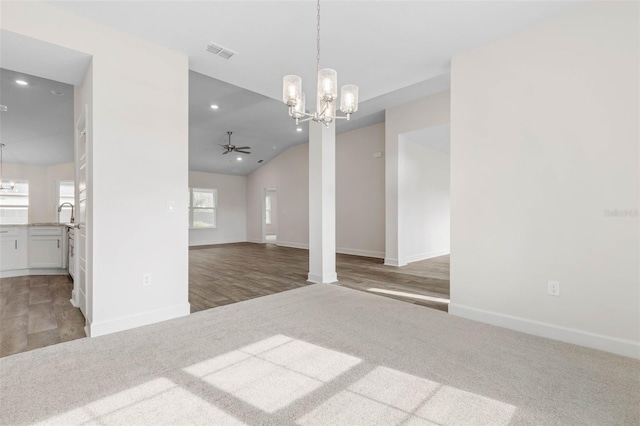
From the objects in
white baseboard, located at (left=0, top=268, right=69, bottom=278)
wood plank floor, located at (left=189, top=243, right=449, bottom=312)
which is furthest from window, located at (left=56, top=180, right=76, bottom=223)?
wood plank floor, located at (left=189, top=243, right=449, bottom=312)

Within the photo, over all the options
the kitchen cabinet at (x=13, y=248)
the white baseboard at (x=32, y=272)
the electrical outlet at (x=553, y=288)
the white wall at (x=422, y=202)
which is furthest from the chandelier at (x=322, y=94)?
the kitchen cabinet at (x=13, y=248)

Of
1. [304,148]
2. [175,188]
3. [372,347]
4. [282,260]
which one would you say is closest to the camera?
[372,347]

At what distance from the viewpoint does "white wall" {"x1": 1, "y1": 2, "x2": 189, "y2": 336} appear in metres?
2.56

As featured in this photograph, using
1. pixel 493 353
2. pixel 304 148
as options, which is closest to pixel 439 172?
pixel 304 148

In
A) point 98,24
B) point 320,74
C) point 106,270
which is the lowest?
point 106,270

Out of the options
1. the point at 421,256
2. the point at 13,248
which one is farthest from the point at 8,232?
the point at 421,256

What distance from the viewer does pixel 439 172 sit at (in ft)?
24.8

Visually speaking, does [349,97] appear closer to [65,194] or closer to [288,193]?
[288,193]

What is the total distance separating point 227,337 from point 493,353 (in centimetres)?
216

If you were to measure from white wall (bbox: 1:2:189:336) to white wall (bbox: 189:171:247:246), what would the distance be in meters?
7.36

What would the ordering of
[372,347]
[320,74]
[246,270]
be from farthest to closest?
[246,270] < [372,347] < [320,74]

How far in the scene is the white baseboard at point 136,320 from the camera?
8.36 feet

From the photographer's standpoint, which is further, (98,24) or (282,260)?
(282,260)

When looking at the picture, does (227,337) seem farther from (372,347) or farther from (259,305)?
(372,347)
